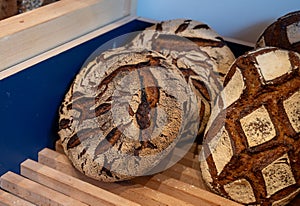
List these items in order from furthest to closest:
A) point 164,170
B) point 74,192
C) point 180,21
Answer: point 180,21, point 164,170, point 74,192

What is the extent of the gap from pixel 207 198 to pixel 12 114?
39 centimetres

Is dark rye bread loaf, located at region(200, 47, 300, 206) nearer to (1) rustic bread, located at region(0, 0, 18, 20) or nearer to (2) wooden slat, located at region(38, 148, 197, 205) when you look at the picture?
(2) wooden slat, located at region(38, 148, 197, 205)

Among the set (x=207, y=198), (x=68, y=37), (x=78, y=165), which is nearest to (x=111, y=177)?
(x=78, y=165)

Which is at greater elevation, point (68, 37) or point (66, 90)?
point (68, 37)

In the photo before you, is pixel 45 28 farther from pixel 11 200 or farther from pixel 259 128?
pixel 259 128

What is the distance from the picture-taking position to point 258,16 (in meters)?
1.14

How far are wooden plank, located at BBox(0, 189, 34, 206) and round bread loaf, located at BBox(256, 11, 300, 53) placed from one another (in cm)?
61

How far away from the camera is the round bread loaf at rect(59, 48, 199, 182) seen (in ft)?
2.79

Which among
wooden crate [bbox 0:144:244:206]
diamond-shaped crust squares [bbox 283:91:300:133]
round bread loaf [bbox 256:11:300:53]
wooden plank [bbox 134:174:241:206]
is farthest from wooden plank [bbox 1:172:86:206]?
round bread loaf [bbox 256:11:300:53]

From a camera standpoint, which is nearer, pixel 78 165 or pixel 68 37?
pixel 78 165

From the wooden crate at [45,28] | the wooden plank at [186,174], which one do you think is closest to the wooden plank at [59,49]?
the wooden crate at [45,28]

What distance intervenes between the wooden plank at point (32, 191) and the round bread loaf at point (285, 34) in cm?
54

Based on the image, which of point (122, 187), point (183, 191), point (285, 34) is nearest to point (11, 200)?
point (122, 187)

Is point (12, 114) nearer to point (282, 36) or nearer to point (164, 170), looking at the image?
point (164, 170)
